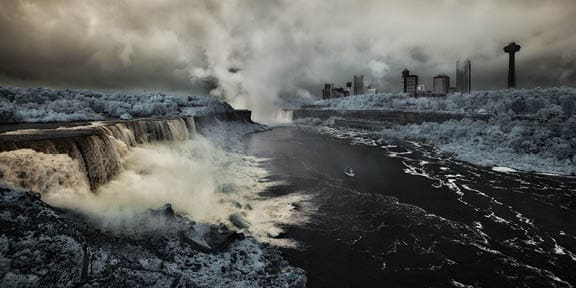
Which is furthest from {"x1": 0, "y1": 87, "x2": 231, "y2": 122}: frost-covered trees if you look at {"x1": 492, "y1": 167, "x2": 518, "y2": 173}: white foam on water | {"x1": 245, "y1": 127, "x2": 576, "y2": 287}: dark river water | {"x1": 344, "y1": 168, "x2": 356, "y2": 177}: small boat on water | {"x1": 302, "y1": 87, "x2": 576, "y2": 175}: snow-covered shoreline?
{"x1": 492, "y1": 167, "x2": 518, "y2": 173}: white foam on water

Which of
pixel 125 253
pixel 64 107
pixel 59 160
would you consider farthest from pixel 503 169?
pixel 64 107

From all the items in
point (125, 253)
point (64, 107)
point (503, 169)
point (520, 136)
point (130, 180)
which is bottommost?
point (503, 169)

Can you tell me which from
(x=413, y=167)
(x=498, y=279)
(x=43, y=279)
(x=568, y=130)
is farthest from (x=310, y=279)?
(x=568, y=130)

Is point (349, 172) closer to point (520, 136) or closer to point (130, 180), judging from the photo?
point (130, 180)

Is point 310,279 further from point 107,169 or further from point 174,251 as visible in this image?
point 107,169

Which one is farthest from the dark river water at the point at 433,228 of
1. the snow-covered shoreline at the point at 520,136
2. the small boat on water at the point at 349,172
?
the snow-covered shoreline at the point at 520,136

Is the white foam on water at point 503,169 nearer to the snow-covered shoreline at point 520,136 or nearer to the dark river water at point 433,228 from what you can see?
the snow-covered shoreline at point 520,136

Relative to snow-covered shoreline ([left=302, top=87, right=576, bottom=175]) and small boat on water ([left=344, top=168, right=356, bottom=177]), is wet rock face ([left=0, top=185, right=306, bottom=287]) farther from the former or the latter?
snow-covered shoreline ([left=302, top=87, right=576, bottom=175])
